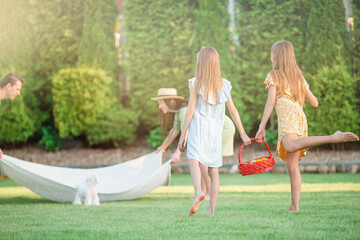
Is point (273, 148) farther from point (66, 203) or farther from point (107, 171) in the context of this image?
point (66, 203)

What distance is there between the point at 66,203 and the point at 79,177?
1.57 feet

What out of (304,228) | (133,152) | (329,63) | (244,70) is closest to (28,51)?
(133,152)

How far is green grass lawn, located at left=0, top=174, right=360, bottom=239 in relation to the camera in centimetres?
257

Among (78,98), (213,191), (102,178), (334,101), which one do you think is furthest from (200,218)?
(78,98)

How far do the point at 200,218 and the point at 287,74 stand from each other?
126 cm

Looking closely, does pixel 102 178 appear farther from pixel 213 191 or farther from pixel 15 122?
pixel 15 122

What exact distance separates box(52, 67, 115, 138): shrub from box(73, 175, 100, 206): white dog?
4437 millimetres

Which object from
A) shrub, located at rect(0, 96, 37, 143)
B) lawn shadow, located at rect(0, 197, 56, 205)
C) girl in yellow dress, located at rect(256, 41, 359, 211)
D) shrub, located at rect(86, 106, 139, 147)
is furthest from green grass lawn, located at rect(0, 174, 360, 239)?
shrub, located at rect(0, 96, 37, 143)

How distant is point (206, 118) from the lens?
3.37 m

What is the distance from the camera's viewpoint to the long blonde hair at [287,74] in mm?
3377

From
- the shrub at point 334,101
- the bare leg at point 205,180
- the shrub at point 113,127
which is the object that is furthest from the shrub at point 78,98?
the bare leg at point 205,180

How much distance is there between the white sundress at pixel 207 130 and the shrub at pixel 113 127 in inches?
209

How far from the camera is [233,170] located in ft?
23.9

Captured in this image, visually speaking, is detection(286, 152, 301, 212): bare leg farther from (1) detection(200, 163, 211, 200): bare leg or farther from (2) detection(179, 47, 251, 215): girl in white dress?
(1) detection(200, 163, 211, 200): bare leg
